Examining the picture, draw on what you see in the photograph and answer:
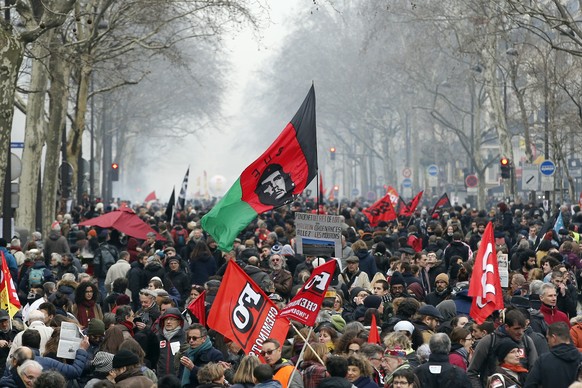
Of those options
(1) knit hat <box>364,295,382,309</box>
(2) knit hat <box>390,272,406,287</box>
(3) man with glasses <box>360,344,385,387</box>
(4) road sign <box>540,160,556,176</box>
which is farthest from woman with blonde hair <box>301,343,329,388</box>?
(4) road sign <box>540,160,556,176</box>

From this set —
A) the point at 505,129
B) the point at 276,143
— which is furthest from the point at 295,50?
the point at 276,143

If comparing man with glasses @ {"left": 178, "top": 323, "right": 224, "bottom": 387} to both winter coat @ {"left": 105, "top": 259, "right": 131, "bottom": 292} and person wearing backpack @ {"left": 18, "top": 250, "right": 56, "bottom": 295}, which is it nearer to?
person wearing backpack @ {"left": 18, "top": 250, "right": 56, "bottom": 295}

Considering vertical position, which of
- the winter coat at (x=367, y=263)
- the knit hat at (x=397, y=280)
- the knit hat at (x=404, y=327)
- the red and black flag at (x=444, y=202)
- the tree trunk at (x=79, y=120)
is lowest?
the knit hat at (x=404, y=327)

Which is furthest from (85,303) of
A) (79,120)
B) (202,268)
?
(79,120)

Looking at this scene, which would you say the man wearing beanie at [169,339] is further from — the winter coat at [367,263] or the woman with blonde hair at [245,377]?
the winter coat at [367,263]

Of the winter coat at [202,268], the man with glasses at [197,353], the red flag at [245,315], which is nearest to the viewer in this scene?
the red flag at [245,315]

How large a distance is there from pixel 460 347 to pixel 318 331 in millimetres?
1555

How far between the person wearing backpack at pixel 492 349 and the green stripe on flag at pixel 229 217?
4.10 metres

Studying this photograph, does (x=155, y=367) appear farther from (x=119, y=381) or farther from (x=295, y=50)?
(x=295, y=50)

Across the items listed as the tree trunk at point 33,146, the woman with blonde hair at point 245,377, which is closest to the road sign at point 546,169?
the tree trunk at point 33,146

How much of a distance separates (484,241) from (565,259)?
6501mm

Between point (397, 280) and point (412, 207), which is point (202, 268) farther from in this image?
point (412, 207)

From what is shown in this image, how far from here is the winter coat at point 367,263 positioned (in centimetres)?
1894

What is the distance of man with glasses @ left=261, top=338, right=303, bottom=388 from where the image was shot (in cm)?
1038
